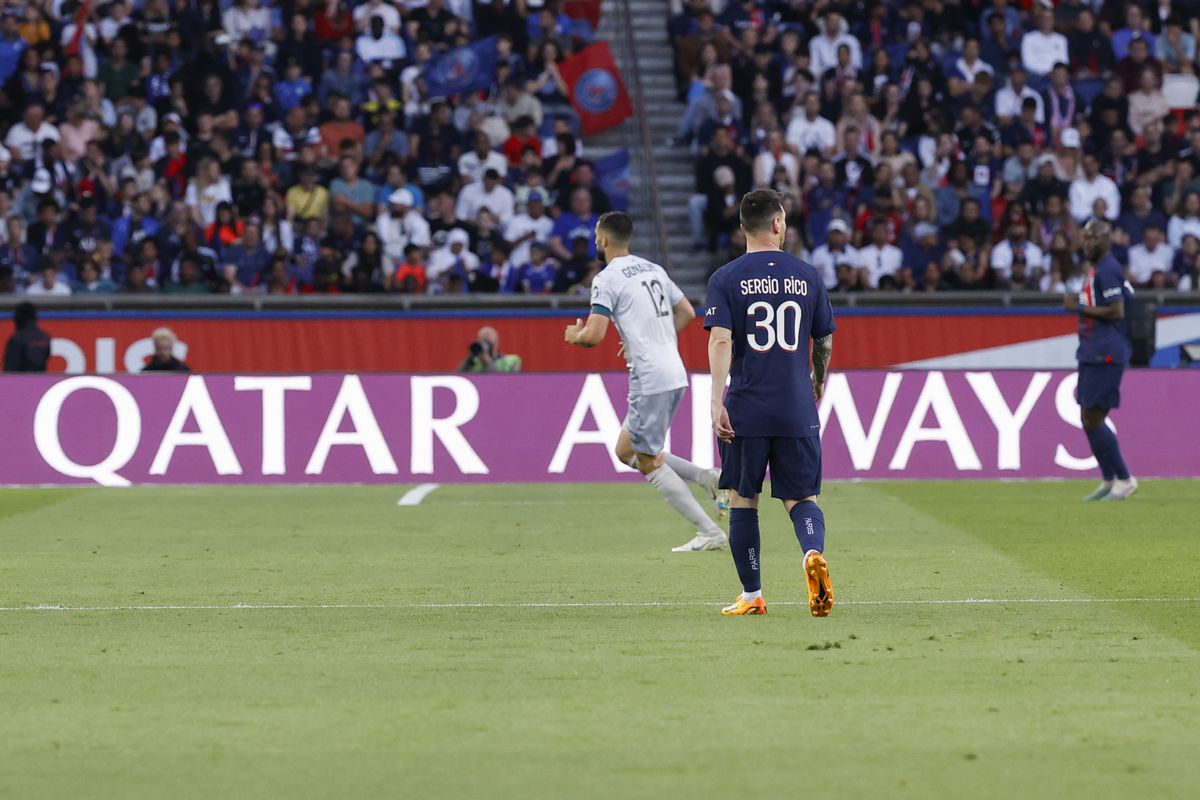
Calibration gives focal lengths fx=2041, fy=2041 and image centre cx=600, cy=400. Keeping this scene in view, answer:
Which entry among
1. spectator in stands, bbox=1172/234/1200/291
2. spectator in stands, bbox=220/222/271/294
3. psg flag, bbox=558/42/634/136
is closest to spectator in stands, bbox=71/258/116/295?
spectator in stands, bbox=220/222/271/294

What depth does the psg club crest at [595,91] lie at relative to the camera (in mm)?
26875

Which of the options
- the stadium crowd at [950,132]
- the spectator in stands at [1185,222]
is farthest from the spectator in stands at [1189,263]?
the spectator in stands at [1185,222]

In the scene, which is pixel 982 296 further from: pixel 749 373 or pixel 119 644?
pixel 119 644

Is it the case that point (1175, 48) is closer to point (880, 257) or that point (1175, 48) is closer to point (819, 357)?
point (880, 257)

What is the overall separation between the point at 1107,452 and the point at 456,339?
28.1ft

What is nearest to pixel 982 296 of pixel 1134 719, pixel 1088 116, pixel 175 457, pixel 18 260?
pixel 1088 116

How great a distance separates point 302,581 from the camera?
11.3m

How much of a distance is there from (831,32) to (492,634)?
19.3 meters

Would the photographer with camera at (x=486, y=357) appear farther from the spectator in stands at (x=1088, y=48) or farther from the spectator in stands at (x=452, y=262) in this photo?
the spectator in stands at (x=1088, y=48)

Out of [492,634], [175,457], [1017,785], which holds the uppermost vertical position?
[1017,785]

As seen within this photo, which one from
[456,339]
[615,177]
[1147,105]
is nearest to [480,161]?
[615,177]

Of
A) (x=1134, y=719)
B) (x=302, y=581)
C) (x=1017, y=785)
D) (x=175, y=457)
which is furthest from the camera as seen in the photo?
(x=175, y=457)

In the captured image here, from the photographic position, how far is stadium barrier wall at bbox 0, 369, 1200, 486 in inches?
757

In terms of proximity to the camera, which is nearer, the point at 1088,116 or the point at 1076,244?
the point at 1076,244
